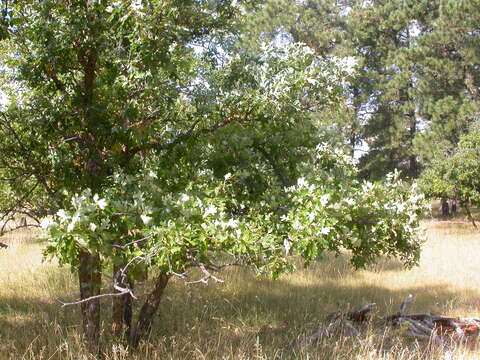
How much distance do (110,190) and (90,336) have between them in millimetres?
1996

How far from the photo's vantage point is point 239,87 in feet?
13.7

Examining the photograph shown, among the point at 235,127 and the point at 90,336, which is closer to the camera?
the point at 235,127

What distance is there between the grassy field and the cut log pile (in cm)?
16

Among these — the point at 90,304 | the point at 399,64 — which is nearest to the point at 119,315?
the point at 90,304

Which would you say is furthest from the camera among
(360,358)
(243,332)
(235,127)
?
(243,332)

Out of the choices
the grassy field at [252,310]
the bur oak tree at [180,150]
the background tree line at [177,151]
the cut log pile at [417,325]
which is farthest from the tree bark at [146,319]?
the cut log pile at [417,325]

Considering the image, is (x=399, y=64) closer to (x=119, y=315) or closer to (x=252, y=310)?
(x=252, y=310)

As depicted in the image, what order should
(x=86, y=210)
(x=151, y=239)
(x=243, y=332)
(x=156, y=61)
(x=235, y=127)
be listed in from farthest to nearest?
(x=243, y=332) → (x=235, y=127) → (x=156, y=61) → (x=151, y=239) → (x=86, y=210)

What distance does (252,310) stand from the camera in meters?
7.14

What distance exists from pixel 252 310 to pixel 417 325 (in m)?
2.34

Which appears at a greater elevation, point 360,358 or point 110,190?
point 110,190

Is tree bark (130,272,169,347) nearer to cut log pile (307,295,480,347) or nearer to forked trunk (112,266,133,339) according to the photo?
forked trunk (112,266,133,339)

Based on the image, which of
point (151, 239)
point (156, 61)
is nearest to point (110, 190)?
point (151, 239)

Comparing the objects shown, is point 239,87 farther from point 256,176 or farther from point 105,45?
point 105,45
